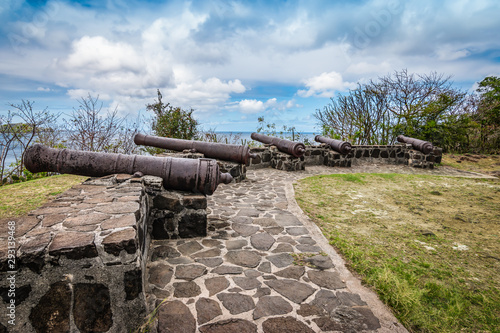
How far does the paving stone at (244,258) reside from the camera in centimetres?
314

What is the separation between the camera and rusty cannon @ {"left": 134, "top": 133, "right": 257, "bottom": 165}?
731cm

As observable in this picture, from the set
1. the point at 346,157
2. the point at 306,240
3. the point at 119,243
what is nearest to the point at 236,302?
the point at 119,243

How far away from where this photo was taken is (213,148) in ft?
24.4

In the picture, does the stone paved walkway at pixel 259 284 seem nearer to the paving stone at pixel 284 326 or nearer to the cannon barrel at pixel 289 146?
the paving stone at pixel 284 326

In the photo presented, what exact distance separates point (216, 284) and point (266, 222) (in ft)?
6.46

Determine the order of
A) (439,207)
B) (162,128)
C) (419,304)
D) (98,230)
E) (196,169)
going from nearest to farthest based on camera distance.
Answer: (98,230) < (419,304) < (196,169) < (439,207) < (162,128)

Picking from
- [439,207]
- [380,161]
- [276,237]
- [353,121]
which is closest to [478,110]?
[353,121]

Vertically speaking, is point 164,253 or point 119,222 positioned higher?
point 119,222

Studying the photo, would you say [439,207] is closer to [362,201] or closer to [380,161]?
[362,201]

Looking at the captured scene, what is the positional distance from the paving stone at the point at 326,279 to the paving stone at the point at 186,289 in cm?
129

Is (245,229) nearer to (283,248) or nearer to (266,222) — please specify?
(266,222)

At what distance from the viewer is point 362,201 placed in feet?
19.7

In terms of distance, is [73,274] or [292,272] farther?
A: [292,272]

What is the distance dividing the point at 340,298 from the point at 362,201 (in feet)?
12.9
